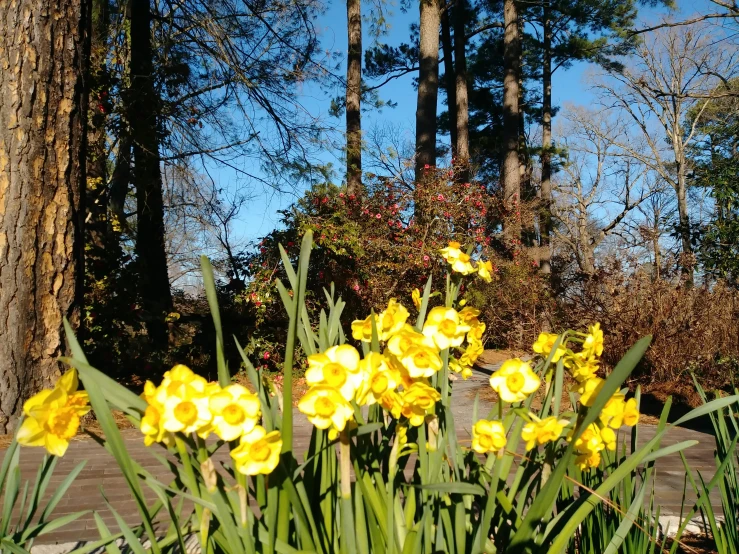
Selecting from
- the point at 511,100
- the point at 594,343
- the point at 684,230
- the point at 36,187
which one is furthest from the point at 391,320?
the point at 511,100

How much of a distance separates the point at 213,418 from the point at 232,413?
26mm

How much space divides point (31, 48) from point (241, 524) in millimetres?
3994

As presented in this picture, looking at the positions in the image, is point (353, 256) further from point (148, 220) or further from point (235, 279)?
point (148, 220)

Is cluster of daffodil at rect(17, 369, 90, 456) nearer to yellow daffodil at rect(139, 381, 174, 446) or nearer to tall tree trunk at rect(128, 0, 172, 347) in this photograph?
yellow daffodil at rect(139, 381, 174, 446)

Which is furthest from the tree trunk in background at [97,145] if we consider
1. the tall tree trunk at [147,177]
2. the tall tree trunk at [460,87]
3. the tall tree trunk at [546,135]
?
the tall tree trunk at [546,135]

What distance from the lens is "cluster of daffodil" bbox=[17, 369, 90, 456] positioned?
0.80 metres

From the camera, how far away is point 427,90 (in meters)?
11.4

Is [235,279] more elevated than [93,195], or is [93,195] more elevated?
[93,195]

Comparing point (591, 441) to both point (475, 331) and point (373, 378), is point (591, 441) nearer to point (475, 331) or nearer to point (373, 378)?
point (475, 331)

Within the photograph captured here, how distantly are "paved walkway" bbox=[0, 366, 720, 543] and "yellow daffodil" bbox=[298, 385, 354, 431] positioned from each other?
0.91 m

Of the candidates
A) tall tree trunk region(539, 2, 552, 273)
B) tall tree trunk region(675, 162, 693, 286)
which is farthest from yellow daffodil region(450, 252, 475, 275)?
tall tree trunk region(539, 2, 552, 273)

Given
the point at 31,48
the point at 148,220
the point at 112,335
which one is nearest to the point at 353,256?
the point at 148,220

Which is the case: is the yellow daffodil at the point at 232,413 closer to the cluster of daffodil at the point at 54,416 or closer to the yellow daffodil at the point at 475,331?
the cluster of daffodil at the point at 54,416

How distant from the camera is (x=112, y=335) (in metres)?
6.31
